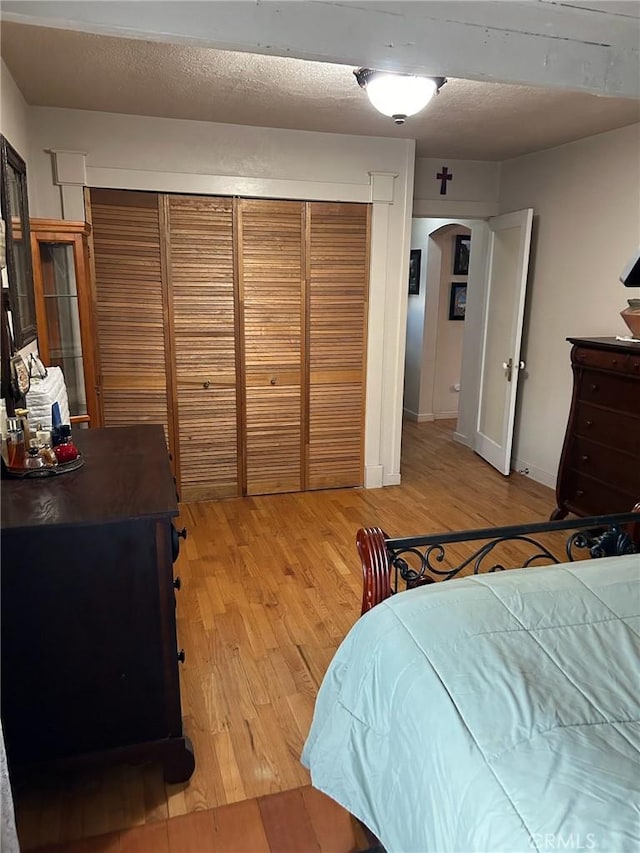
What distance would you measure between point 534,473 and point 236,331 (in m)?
2.52

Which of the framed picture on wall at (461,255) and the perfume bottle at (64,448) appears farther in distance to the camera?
the framed picture on wall at (461,255)

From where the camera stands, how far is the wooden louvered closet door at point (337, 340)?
3.88 m

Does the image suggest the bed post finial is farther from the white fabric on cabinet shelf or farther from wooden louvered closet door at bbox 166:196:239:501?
wooden louvered closet door at bbox 166:196:239:501

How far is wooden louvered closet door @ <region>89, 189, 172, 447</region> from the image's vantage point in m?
3.51

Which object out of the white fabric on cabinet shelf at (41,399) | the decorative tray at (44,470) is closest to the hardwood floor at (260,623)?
the decorative tray at (44,470)

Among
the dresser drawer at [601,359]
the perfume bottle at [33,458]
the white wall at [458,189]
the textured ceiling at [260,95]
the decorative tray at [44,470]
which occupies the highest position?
the textured ceiling at [260,95]

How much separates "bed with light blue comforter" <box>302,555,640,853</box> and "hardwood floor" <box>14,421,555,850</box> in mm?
585

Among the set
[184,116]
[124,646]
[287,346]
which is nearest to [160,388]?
[287,346]

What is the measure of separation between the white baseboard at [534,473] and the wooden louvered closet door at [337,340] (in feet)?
4.43

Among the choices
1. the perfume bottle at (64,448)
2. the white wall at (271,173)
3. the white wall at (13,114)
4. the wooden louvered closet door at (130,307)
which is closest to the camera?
the perfume bottle at (64,448)

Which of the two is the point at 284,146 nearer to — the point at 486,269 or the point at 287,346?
the point at 287,346

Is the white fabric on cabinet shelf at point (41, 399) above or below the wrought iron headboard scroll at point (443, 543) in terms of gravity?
above

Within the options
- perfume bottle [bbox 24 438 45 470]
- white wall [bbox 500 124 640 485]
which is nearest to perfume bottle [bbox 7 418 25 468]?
perfume bottle [bbox 24 438 45 470]

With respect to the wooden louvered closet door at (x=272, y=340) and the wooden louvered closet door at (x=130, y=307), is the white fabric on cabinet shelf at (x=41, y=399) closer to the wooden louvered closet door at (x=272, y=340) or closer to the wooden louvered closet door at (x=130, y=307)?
the wooden louvered closet door at (x=130, y=307)
